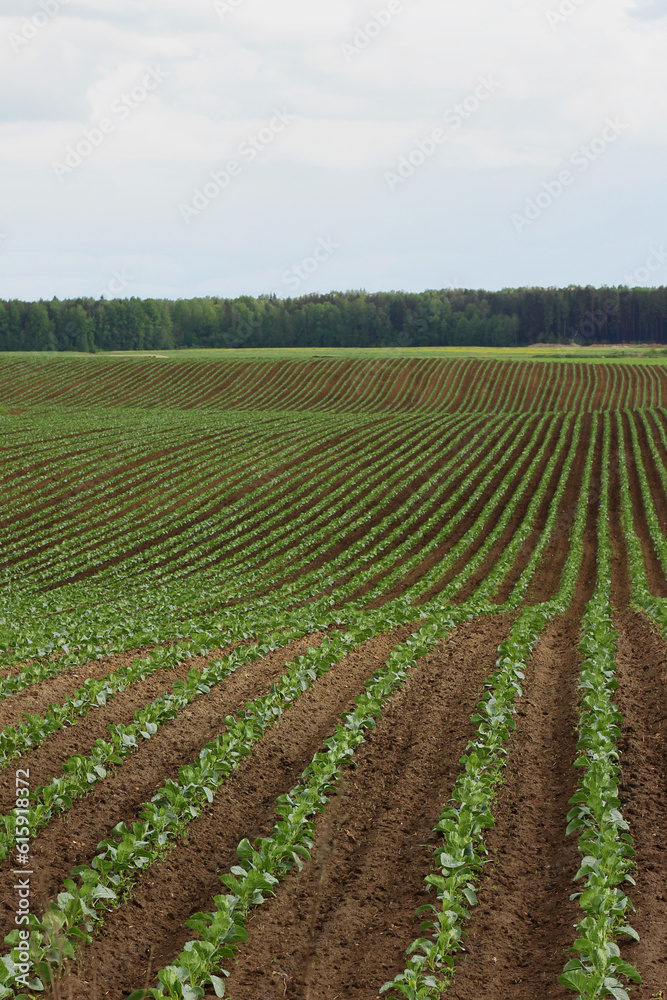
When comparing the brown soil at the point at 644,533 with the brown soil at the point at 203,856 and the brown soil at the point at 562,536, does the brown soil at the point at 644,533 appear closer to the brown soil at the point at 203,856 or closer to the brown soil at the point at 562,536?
the brown soil at the point at 562,536

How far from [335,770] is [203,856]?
194 cm

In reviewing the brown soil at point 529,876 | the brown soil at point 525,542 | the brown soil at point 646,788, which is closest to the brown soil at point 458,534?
the brown soil at point 525,542

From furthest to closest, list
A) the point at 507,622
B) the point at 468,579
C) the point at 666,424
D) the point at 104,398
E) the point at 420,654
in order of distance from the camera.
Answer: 1. the point at 104,398
2. the point at 666,424
3. the point at 468,579
4. the point at 507,622
5. the point at 420,654

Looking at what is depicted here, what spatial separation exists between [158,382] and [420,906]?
72.2m

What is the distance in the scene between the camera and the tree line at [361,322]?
13138 centimetres

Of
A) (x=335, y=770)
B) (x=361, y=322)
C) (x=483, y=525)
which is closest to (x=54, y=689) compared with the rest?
(x=335, y=770)

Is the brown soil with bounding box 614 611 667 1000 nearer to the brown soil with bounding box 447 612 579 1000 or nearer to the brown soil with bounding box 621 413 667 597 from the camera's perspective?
the brown soil with bounding box 447 612 579 1000

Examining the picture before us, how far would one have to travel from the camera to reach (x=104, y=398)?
69.5 metres

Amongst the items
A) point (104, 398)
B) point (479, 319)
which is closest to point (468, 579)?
point (104, 398)

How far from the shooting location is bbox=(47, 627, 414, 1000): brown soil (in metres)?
5.85

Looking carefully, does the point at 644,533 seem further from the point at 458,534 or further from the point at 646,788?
the point at 646,788

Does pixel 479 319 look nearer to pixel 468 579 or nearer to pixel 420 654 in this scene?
pixel 468 579

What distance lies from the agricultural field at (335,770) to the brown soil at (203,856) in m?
0.03

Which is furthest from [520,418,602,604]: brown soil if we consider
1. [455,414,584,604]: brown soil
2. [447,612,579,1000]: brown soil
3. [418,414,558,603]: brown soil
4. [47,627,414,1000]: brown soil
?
[47,627,414,1000]: brown soil
